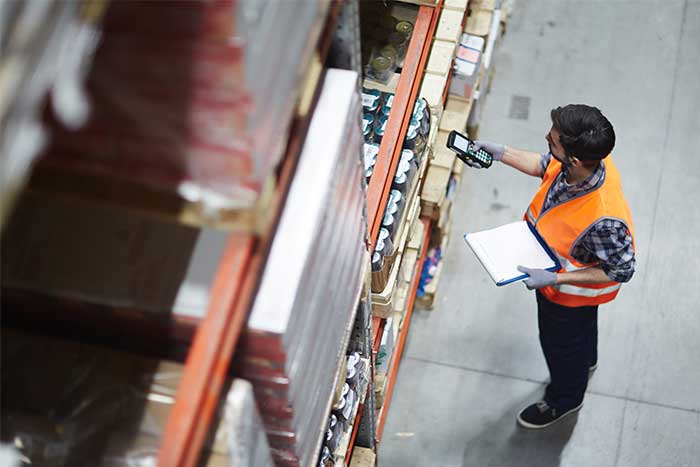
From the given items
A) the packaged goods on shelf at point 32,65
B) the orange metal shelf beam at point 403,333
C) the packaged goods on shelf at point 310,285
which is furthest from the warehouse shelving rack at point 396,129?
the packaged goods on shelf at point 32,65

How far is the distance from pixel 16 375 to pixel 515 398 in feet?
12.9

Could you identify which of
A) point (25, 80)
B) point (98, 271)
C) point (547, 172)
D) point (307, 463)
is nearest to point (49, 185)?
point (98, 271)

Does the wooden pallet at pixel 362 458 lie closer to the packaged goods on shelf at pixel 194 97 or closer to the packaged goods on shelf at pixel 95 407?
the packaged goods on shelf at pixel 95 407

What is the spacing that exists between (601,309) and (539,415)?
1.07 meters

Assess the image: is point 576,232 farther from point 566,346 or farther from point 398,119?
point 398,119

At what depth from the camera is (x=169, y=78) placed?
168 centimetres

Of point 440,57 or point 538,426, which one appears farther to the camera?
point 538,426

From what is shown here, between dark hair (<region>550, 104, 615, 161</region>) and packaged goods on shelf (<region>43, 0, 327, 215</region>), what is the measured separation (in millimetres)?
2116

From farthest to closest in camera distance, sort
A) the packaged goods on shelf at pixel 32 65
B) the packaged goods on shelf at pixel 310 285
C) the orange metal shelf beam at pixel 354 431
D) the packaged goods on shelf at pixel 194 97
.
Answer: the orange metal shelf beam at pixel 354 431, the packaged goods on shelf at pixel 310 285, the packaged goods on shelf at pixel 194 97, the packaged goods on shelf at pixel 32 65

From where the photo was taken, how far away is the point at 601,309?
584 centimetres

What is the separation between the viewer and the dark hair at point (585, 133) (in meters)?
3.76

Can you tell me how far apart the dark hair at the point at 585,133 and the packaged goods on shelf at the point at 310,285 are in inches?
54.2

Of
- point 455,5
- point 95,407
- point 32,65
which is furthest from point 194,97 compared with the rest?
point 455,5

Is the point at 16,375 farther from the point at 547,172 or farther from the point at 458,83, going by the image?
the point at 458,83
